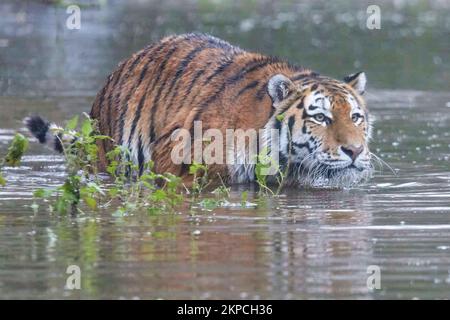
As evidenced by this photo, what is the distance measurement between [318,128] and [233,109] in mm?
574

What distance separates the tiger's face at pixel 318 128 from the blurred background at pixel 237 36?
5.22 m

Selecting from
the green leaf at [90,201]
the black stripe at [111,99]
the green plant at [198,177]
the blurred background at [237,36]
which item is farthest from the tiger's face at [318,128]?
the blurred background at [237,36]

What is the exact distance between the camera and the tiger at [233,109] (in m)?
8.49

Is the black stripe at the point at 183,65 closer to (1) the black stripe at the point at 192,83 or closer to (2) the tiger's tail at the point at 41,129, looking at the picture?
(1) the black stripe at the point at 192,83

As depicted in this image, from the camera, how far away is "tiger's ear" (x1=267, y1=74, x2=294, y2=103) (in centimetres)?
855

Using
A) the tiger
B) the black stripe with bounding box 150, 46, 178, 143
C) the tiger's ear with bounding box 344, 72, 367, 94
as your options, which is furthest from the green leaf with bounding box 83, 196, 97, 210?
the tiger's ear with bounding box 344, 72, 367, 94

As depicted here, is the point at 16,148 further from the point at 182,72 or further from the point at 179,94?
the point at 182,72

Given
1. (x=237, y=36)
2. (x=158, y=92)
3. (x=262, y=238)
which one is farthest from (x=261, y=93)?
(x=237, y=36)

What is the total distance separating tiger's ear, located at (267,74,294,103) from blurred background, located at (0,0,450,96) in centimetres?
520

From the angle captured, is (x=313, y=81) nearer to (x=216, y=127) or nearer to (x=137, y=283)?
(x=216, y=127)

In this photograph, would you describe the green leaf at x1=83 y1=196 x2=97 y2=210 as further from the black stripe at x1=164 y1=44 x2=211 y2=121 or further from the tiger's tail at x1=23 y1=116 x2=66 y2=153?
the tiger's tail at x1=23 y1=116 x2=66 y2=153

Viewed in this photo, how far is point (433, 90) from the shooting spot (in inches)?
553

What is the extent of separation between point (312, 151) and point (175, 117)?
0.99 meters

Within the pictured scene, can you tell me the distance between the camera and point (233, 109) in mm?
8719
